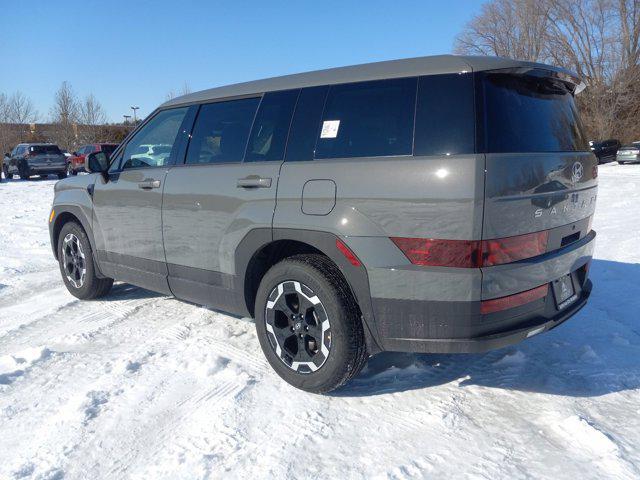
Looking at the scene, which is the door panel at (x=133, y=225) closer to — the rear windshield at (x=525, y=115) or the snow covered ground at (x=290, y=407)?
the snow covered ground at (x=290, y=407)

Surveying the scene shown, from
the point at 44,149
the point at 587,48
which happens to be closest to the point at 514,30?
the point at 587,48

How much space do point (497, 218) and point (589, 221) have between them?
1298mm

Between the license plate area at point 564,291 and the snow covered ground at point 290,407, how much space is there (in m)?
0.51

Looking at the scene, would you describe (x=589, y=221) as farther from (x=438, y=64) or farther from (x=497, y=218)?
(x=438, y=64)

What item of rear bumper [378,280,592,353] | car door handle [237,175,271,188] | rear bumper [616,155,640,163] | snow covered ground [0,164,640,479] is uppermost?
car door handle [237,175,271,188]

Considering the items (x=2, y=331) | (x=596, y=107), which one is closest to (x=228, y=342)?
(x=2, y=331)

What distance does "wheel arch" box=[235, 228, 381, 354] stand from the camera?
300cm

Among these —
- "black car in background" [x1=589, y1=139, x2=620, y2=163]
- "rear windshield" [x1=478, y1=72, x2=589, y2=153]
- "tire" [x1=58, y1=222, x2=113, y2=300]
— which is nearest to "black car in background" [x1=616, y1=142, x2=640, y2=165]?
"black car in background" [x1=589, y1=139, x2=620, y2=163]

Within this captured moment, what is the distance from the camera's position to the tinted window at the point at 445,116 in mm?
2713

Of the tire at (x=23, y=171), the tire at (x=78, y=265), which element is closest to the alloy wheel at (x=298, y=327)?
the tire at (x=78, y=265)

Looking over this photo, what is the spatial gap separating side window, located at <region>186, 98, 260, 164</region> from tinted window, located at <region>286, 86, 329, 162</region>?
460 millimetres

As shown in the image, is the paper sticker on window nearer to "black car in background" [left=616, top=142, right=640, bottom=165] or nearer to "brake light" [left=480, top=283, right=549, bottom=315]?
"brake light" [left=480, top=283, right=549, bottom=315]

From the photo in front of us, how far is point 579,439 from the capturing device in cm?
273

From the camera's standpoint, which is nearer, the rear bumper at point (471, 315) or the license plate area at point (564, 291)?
the rear bumper at point (471, 315)
